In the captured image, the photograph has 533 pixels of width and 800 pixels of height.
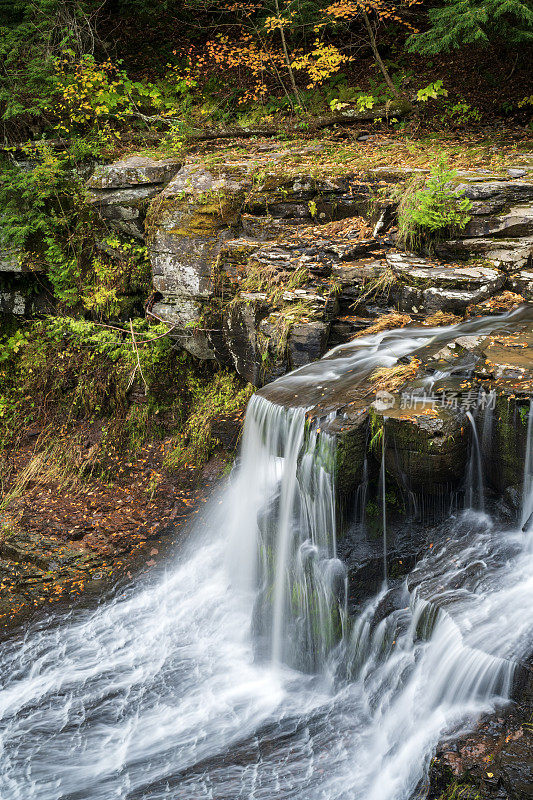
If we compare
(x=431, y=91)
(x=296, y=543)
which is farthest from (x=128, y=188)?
(x=296, y=543)

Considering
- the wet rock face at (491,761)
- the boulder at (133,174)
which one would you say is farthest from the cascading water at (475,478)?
the boulder at (133,174)

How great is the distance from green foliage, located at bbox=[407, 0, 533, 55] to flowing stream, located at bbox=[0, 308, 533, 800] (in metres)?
4.32

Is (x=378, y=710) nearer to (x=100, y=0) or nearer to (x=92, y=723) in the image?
(x=92, y=723)

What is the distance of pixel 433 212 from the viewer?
731 centimetres

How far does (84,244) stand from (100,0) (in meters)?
5.77

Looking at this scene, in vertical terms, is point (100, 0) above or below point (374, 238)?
above

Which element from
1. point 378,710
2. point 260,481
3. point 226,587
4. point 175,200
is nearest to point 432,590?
point 378,710

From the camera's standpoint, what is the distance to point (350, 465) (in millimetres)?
5535

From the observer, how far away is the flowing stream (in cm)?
454

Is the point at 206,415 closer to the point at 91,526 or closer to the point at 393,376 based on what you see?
the point at 91,526

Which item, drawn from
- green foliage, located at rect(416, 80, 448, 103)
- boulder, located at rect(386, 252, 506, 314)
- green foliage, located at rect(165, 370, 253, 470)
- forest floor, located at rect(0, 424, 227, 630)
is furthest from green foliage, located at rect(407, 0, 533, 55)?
forest floor, located at rect(0, 424, 227, 630)

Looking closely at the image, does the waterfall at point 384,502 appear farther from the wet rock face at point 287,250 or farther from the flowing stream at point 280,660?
the wet rock face at point 287,250

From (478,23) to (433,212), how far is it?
3.24 meters

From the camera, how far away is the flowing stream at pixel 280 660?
14.9 feet
